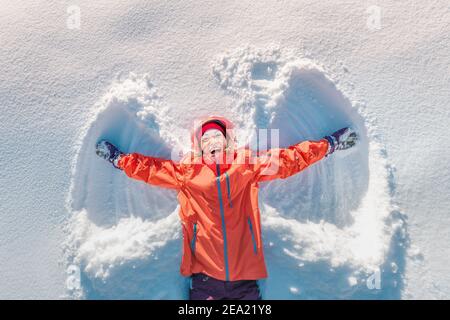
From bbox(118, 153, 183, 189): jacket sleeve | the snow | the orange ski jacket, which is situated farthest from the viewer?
the snow

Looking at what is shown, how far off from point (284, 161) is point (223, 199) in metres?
0.62

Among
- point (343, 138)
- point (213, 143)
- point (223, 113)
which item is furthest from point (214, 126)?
point (343, 138)

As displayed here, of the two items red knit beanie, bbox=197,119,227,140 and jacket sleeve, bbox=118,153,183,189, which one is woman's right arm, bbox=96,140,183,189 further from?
red knit beanie, bbox=197,119,227,140

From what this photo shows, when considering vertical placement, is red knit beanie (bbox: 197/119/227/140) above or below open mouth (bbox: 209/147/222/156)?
above

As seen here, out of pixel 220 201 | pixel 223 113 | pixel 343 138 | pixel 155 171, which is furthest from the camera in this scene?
pixel 223 113

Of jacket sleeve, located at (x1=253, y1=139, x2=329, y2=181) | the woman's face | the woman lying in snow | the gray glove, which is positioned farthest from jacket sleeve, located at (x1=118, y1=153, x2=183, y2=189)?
the gray glove

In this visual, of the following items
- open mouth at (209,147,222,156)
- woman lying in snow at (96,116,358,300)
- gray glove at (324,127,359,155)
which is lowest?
woman lying in snow at (96,116,358,300)

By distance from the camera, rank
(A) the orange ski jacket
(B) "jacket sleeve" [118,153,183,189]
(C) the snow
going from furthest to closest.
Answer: (C) the snow
(B) "jacket sleeve" [118,153,183,189]
(A) the orange ski jacket

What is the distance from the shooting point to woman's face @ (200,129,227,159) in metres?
3.41

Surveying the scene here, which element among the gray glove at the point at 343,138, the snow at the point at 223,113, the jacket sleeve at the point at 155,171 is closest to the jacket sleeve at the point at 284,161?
the gray glove at the point at 343,138

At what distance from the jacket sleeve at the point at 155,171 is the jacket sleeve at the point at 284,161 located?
2.28 feet

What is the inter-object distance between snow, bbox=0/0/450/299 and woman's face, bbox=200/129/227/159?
412mm

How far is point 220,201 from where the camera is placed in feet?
11.1

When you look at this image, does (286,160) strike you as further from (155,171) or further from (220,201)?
(155,171)
